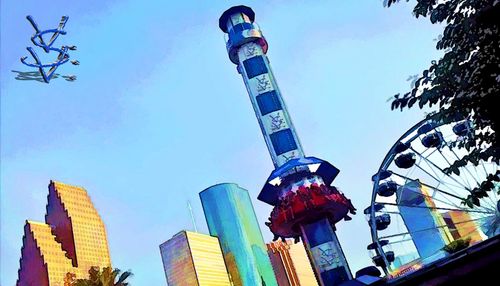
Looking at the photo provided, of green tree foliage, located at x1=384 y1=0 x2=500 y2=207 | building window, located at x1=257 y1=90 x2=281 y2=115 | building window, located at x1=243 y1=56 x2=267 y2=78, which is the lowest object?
green tree foliage, located at x1=384 y1=0 x2=500 y2=207

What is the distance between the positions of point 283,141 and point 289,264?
7484 cm

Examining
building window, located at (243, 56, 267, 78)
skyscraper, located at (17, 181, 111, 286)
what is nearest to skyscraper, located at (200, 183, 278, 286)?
skyscraper, located at (17, 181, 111, 286)

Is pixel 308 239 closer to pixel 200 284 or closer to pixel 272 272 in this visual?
pixel 200 284

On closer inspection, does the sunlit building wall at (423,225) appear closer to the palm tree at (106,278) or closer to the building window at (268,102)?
the building window at (268,102)

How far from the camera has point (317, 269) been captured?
32250 mm

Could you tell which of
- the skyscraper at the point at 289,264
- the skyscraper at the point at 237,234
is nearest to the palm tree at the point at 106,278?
the skyscraper at the point at 237,234

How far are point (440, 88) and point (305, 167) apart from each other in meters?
28.3

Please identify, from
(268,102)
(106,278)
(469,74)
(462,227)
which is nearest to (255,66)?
(268,102)

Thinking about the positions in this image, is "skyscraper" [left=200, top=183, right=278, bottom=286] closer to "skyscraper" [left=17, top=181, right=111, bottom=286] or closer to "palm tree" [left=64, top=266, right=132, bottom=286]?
"skyscraper" [left=17, top=181, right=111, bottom=286]

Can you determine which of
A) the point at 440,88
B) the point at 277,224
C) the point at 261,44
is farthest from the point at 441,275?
the point at 261,44

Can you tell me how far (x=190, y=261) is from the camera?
300ft

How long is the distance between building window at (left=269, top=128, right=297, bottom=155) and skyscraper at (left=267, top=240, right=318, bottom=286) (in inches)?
2846

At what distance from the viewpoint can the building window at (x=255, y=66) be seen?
134ft

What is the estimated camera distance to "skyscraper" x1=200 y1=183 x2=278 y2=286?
327ft
